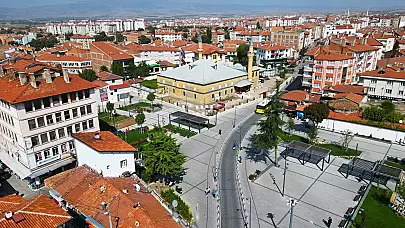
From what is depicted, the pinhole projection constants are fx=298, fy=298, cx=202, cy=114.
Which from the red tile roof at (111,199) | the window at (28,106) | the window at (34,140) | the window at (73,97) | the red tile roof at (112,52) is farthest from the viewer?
the red tile roof at (112,52)

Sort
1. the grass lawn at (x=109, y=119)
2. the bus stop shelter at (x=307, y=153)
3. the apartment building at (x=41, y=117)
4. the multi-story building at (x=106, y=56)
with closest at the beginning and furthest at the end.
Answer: the apartment building at (x=41, y=117) → the bus stop shelter at (x=307, y=153) → the grass lawn at (x=109, y=119) → the multi-story building at (x=106, y=56)

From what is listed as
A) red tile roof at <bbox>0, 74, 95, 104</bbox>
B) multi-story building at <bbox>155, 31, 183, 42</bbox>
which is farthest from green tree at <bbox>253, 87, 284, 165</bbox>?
multi-story building at <bbox>155, 31, 183, 42</bbox>

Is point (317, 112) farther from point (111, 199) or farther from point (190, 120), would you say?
point (111, 199)

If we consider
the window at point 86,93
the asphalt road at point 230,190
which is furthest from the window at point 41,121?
the asphalt road at point 230,190

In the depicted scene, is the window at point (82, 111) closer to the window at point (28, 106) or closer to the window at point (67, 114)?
the window at point (67, 114)

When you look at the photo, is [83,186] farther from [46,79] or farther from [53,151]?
[46,79]

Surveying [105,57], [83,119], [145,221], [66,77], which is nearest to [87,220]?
[145,221]

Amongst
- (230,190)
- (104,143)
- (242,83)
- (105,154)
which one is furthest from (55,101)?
(242,83)
